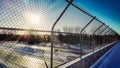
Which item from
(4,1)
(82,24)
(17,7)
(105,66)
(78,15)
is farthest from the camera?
(105,66)

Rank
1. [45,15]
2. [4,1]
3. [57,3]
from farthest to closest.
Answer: [57,3] → [45,15] → [4,1]

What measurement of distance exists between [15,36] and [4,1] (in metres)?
0.63

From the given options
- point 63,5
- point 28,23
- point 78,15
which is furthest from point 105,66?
point 28,23

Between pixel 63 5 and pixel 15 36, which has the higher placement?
pixel 63 5

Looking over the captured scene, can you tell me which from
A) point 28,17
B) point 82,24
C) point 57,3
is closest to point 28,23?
point 28,17

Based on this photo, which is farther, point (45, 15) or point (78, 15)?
point (78, 15)

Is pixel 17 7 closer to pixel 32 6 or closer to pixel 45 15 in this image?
pixel 32 6

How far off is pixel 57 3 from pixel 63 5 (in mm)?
151

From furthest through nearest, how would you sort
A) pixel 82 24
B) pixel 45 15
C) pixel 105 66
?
pixel 105 66 → pixel 82 24 → pixel 45 15

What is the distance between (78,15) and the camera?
14.5 ft

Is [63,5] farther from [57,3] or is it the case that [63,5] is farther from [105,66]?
[105,66]

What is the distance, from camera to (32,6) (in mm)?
2379

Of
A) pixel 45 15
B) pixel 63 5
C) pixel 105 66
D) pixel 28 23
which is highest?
pixel 63 5

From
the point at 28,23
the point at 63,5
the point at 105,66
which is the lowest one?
the point at 105,66
